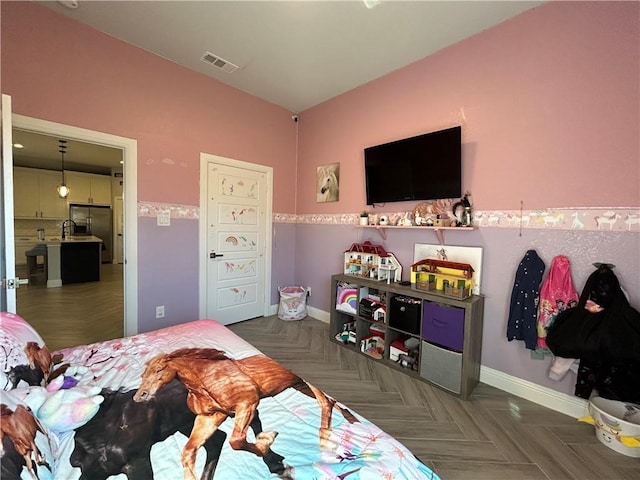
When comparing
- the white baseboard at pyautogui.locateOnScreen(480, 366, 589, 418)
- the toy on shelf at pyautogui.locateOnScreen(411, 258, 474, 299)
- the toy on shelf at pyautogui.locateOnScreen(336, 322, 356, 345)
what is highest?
the toy on shelf at pyautogui.locateOnScreen(411, 258, 474, 299)

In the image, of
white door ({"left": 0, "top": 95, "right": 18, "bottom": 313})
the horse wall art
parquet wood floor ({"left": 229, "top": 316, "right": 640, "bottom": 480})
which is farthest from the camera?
white door ({"left": 0, "top": 95, "right": 18, "bottom": 313})

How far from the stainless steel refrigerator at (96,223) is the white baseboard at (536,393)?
9071 millimetres

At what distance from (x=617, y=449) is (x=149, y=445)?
241 centimetres

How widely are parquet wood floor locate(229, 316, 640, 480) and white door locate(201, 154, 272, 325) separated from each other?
1121 mm

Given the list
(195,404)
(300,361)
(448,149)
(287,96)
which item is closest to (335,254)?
(300,361)

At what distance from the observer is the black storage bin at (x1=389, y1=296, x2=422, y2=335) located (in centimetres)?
235

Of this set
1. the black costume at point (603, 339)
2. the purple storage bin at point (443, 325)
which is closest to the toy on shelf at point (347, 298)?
the purple storage bin at point (443, 325)

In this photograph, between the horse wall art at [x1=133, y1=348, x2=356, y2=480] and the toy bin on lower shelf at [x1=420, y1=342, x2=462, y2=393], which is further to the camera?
the toy bin on lower shelf at [x1=420, y1=342, x2=462, y2=393]

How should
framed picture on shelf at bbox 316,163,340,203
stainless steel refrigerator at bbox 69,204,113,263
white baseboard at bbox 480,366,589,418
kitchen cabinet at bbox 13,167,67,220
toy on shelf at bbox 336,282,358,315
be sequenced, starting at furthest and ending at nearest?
stainless steel refrigerator at bbox 69,204,113,263, kitchen cabinet at bbox 13,167,67,220, framed picture on shelf at bbox 316,163,340,203, toy on shelf at bbox 336,282,358,315, white baseboard at bbox 480,366,589,418

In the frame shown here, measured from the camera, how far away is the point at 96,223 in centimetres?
745

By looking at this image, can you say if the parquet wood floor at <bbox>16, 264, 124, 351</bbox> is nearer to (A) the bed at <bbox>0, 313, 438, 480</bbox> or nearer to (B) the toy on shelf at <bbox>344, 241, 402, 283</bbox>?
(A) the bed at <bbox>0, 313, 438, 480</bbox>

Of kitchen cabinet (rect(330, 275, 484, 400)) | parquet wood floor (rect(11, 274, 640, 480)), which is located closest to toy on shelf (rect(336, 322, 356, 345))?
kitchen cabinet (rect(330, 275, 484, 400))

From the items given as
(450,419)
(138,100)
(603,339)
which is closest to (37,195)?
(138,100)

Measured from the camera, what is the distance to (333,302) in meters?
3.03
